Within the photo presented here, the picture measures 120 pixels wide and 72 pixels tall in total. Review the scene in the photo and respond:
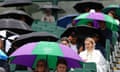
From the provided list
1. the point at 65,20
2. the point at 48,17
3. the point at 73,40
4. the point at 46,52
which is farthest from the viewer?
the point at 48,17

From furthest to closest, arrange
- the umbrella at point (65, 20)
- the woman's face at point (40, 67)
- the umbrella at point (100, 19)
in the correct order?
the umbrella at point (65, 20) → the umbrella at point (100, 19) → the woman's face at point (40, 67)

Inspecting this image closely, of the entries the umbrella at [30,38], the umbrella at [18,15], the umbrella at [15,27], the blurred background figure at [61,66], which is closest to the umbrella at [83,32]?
the umbrella at [30,38]

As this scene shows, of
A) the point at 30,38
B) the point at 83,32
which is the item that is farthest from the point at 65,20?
the point at 30,38

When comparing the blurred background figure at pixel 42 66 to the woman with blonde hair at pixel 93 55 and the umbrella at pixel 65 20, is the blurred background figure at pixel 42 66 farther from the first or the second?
the umbrella at pixel 65 20

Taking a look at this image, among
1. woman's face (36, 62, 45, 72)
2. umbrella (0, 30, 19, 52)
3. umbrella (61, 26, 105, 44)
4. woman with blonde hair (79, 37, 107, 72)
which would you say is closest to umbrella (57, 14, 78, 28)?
umbrella (61, 26, 105, 44)

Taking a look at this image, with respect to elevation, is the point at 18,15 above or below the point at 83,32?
above

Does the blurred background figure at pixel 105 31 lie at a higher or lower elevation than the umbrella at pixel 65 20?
lower

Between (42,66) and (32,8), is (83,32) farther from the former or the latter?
(32,8)

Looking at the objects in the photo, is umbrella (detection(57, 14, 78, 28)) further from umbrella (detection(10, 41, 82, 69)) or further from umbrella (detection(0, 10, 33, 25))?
umbrella (detection(10, 41, 82, 69))

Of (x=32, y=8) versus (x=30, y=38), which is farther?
(x=32, y=8)

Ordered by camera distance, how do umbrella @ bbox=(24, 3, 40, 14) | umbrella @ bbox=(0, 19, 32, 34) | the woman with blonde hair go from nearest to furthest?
1. the woman with blonde hair
2. umbrella @ bbox=(0, 19, 32, 34)
3. umbrella @ bbox=(24, 3, 40, 14)

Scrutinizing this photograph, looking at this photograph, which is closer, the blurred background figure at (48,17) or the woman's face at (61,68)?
the woman's face at (61,68)

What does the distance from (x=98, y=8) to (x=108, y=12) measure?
95 cm

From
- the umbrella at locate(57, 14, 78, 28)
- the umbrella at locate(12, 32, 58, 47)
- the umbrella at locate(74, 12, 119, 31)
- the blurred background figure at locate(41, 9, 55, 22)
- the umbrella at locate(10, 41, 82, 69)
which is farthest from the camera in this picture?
the blurred background figure at locate(41, 9, 55, 22)
